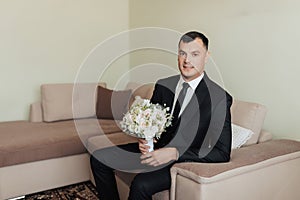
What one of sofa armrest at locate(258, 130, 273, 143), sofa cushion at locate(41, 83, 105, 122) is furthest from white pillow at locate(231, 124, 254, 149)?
sofa cushion at locate(41, 83, 105, 122)

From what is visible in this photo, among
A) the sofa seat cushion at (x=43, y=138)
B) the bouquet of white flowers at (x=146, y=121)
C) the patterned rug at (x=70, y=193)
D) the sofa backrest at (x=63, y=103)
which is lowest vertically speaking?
the patterned rug at (x=70, y=193)

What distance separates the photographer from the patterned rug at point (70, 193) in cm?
260

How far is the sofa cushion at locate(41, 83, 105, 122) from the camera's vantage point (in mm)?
3336

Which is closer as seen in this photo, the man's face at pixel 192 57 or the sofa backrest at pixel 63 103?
the man's face at pixel 192 57

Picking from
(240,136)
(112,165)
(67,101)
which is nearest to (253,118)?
(240,136)

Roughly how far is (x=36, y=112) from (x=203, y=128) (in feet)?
7.16

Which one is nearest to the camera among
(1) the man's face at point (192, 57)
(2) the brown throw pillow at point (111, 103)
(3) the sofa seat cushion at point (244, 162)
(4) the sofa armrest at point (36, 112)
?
(3) the sofa seat cushion at point (244, 162)

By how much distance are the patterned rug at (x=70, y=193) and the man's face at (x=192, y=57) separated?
1353 millimetres

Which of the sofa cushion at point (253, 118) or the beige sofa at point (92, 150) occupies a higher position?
the sofa cushion at point (253, 118)

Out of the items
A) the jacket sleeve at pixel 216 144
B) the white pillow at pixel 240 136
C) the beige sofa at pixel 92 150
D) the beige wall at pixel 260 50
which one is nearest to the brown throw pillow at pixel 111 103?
the beige sofa at pixel 92 150

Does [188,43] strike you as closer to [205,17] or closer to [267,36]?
[267,36]

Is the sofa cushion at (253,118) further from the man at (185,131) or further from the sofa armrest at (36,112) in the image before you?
the sofa armrest at (36,112)

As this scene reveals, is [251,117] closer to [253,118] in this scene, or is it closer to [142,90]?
[253,118]

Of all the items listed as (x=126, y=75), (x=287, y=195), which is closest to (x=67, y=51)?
(x=126, y=75)
